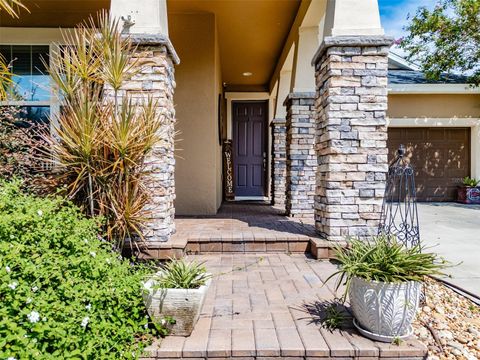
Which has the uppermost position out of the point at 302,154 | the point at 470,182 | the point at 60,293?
the point at 302,154

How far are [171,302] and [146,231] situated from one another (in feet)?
4.89

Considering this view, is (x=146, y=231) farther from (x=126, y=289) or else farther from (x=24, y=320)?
(x=24, y=320)

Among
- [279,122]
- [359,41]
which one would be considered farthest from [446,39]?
[359,41]

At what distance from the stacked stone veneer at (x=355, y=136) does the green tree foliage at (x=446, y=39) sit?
658 cm

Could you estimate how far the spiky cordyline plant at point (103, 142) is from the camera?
269 cm

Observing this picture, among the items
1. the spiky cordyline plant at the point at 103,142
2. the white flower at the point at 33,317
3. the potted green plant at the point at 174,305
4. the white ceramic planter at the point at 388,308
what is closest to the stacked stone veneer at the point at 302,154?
the spiky cordyline plant at the point at 103,142

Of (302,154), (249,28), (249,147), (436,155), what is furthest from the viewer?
(436,155)

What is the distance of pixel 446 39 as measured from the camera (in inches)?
335

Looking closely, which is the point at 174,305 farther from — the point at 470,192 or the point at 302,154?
the point at 470,192

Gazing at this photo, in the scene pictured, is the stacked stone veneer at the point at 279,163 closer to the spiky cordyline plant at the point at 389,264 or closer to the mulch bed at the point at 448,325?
the mulch bed at the point at 448,325

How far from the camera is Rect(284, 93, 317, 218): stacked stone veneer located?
5184 mm

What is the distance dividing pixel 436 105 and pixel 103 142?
9617mm

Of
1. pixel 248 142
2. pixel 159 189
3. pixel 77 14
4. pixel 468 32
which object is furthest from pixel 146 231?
pixel 468 32

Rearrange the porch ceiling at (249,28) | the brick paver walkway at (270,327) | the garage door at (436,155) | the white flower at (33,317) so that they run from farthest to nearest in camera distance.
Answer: the garage door at (436,155), the porch ceiling at (249,28), the brick paver walkway at (270,327), the white flower at (33,317)
